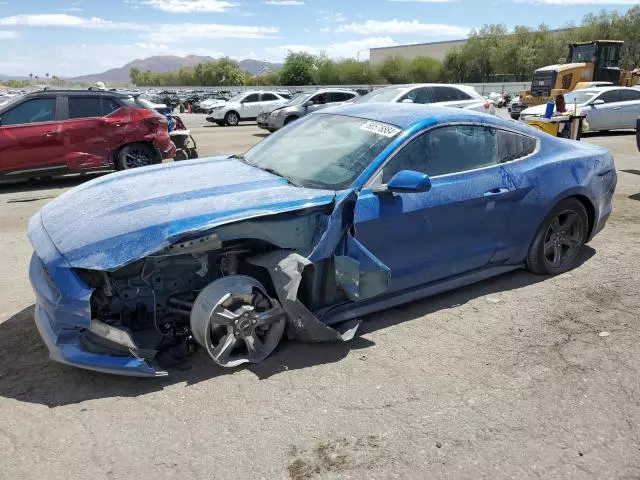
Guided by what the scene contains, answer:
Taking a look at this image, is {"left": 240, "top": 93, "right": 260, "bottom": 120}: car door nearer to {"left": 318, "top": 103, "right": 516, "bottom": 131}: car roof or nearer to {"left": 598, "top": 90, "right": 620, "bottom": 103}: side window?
{"left": 598, "top": 90, "right": 620, "bottom": 103}: side window

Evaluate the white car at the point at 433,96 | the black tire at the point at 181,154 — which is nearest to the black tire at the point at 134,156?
the black tire at the point at 181,154

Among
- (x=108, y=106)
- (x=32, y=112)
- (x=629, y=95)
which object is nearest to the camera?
(x=32, y=112)

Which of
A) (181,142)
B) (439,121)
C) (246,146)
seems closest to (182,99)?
(246,146)

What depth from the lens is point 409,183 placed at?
3645mm

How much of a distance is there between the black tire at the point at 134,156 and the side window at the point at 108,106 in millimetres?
703

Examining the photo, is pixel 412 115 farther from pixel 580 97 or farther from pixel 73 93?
pixel 580 97

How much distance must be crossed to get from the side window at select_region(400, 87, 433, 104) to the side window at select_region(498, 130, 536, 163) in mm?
8850

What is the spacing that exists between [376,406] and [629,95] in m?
18.7

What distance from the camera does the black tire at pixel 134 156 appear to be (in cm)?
1012

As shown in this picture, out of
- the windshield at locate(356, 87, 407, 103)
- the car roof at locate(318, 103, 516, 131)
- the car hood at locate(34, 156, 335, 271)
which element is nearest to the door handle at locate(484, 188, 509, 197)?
the car roof at locate(318, 103, 516, 131)

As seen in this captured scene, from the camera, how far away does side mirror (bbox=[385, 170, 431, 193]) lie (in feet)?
12.0

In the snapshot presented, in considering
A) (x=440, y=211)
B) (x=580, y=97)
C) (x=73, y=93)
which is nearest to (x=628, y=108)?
(x=580, y=97)

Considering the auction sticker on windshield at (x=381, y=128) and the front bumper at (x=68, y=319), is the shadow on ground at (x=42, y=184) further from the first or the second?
the auction sticker on windshield at (x=381, y=128)

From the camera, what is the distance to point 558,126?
1198cm
